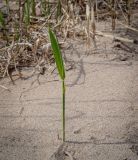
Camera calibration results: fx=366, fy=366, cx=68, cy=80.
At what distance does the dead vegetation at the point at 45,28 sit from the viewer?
75.7 inches

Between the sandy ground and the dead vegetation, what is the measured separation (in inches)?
5.9

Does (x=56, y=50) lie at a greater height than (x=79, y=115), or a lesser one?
greater

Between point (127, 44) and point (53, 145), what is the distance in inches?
34.7

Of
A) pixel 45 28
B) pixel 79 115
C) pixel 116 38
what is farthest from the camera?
pixel 45 28

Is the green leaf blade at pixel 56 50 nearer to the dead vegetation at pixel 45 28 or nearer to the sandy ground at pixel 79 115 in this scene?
the sandy ground at pixel 79 115

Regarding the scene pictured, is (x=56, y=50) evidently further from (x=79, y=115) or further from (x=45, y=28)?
(x=45, y=28)

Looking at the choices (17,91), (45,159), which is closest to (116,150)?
(45,159)

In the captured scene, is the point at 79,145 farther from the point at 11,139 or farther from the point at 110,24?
the point at 110,24

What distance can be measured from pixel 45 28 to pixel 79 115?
0.88 meters

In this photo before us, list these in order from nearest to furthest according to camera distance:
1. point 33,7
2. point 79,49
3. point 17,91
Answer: point 17,91, point 79,49, point 33,7

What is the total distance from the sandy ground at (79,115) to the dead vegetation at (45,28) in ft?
0.49

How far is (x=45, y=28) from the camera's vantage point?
2.23 metres

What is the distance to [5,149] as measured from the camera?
1.36 meters

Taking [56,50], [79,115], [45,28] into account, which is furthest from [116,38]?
[56,50]
